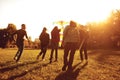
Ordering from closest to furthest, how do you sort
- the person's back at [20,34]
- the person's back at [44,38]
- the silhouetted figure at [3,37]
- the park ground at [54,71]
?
the park ground at [54,71] < the person's back at [20,34] < the person's back at [44,38] < the silhouetted figure at [3,37]

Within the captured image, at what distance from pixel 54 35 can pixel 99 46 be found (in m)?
42.5

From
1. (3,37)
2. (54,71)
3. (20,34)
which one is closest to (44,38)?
(20,34)

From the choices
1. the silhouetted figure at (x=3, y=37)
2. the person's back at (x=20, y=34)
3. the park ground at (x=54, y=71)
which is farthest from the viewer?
the silhouetted figure at (x=3, y=37)

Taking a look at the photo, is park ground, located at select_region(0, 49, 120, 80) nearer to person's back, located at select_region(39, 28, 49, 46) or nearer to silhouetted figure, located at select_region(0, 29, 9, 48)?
person's back, located at select_region(39, 28, 49, 46)

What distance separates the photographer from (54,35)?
15.2 m

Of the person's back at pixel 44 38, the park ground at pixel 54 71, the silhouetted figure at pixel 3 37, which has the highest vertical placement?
the silhouetted figure at pixel 3 37

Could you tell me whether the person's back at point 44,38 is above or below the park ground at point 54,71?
above

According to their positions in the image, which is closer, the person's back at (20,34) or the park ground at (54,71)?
the park ground at (54,71)

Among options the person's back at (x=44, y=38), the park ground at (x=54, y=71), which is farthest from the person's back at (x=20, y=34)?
the person's back at (x=44, y=38)

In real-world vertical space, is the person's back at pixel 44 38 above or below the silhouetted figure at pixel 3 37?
below

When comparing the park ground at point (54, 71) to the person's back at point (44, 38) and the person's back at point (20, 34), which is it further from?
the person's back at point (44, 38)

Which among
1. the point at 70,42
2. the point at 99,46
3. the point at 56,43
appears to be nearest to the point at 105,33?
the point at 99,46

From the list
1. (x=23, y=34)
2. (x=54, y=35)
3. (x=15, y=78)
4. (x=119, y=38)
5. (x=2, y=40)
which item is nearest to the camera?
(x=15, y=78)

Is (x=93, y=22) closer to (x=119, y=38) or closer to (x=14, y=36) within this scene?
(x=119, y=38)
